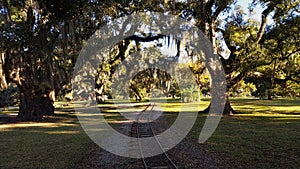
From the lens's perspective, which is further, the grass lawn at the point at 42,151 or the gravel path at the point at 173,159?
the grass lawn at the point at 42,151

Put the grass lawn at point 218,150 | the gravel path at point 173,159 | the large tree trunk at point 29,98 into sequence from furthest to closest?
the large tree trunk at point 29,98 → the grass lawn at point 218,150 → the gravel path at point 173,159

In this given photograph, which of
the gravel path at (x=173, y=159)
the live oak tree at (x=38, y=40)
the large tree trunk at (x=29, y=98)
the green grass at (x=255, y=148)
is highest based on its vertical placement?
the live oak tree at (x=38, y=40)

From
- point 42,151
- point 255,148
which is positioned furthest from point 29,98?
point 255,148

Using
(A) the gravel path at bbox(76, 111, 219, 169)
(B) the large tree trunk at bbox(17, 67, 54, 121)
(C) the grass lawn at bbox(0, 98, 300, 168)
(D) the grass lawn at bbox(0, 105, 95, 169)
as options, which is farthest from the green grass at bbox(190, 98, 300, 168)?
(B) the large tree trunk at bbox(17, 67, 54, 121)

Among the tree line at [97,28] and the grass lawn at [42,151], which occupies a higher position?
the tree line at [97,28]

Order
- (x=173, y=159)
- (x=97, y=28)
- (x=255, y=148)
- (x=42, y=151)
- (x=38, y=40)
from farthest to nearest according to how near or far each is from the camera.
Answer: (x=97, y=28) < (x=38, y=40) < (x=42, y=151) < (x=255, y=148) < (x=173, y=159)

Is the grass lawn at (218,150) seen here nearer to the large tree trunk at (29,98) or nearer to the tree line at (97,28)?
the tree line at (97,28)

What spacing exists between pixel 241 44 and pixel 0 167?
19246 millimetres

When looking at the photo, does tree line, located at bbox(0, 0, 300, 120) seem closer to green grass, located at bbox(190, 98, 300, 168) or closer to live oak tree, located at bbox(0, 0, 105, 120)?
live oak tree, located at bbox(0, 0, 105, 120)

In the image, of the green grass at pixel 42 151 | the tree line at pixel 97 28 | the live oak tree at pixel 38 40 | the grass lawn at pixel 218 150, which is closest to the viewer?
the grass lawn at pixel 218 150

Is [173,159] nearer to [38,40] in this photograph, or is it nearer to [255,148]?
[255,148]

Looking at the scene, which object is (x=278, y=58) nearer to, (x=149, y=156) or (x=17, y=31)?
(x=149, y=156)

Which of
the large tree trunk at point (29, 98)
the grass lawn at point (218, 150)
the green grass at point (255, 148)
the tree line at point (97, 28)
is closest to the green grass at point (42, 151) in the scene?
the grass lawn at point (218, 150)

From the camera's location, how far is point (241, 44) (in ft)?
73.9
